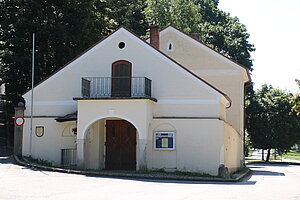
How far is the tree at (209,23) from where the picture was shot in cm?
4778

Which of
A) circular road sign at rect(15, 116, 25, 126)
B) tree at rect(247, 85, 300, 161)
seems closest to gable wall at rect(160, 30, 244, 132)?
circular road sign at rect(15, 116, 25, 126)

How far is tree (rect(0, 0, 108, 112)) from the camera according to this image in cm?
3394

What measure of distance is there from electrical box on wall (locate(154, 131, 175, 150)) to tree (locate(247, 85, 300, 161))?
29.6 metres

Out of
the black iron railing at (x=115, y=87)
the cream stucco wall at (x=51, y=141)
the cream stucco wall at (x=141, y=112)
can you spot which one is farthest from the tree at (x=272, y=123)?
the cream stucco wall at (x=51, y=141)

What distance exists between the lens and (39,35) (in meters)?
34.0

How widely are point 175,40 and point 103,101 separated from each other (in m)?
11.4

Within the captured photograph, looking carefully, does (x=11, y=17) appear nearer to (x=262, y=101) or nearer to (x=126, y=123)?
(x=126, y=123)

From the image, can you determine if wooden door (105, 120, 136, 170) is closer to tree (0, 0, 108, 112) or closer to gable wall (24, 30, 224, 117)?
gable wall (24, 30, 224, 117)

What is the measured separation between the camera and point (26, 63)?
110 ft

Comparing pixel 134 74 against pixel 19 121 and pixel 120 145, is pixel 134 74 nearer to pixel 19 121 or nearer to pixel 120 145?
pixel 120 145

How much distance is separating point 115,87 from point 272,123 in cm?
3065

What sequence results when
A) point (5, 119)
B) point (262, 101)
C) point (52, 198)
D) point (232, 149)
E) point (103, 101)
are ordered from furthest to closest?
point (262, 101), point (5, 119), point (232, 149), point (103, 101), point (52, 198)

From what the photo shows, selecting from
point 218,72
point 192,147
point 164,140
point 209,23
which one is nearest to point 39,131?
point 164,140

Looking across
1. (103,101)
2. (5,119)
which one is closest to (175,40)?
(103,101)
